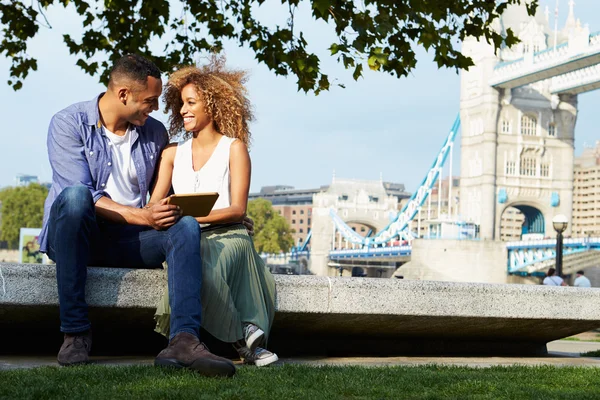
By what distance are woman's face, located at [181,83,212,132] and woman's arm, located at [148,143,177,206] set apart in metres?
0.12

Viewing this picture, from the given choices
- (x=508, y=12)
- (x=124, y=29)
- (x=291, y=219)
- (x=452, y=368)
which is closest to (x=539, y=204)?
(x=508, y=12)

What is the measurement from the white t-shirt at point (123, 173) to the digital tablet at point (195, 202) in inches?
14.7

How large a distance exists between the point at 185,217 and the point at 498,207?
53.9 metres

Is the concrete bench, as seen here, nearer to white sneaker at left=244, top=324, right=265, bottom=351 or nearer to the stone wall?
white sneaker at left=244, top=324, right=265, bottom=351

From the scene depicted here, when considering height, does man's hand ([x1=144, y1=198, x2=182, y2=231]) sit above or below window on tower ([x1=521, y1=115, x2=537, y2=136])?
below

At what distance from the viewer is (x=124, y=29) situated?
927 cm

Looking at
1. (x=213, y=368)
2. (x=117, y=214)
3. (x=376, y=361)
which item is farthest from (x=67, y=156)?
(x=376, y=361)

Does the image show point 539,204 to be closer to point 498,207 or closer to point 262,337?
point 498,207

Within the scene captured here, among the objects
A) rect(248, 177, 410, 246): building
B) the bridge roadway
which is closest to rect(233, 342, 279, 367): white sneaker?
the bridge roadway

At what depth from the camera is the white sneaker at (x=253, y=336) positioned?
11.6 feet

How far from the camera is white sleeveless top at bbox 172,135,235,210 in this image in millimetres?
3816

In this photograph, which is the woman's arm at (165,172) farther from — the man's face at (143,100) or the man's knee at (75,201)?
the man's knee at (75,201)

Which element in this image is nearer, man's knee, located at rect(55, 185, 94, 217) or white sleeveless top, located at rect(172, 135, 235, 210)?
man's knee, located at rect(55, 185, 94, 217)

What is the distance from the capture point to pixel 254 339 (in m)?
3.55
